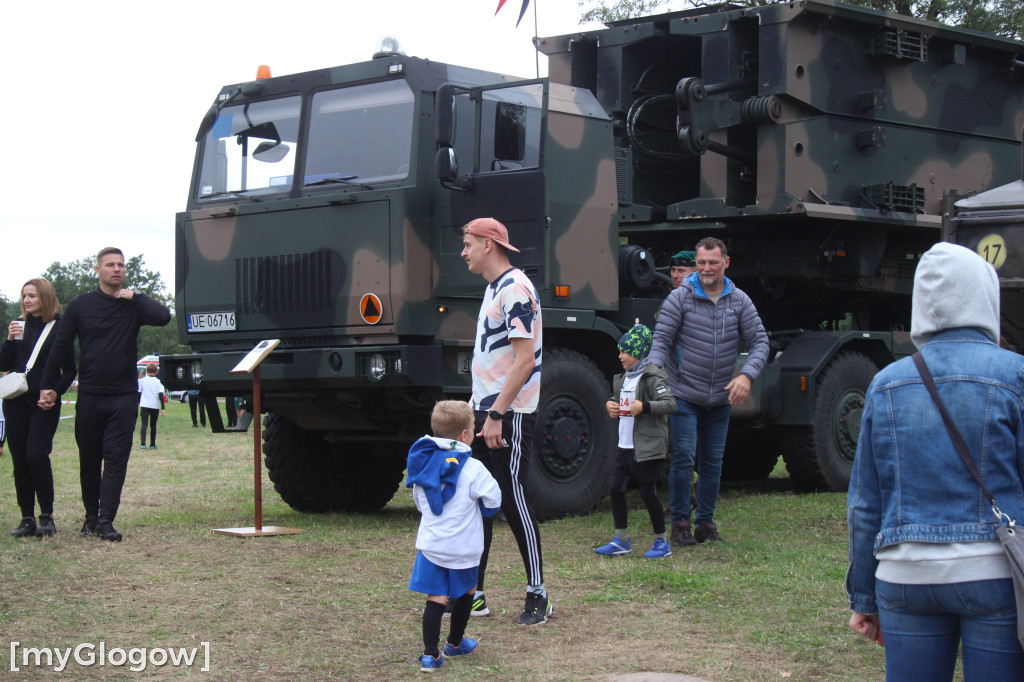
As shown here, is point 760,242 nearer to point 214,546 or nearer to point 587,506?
point 587,506

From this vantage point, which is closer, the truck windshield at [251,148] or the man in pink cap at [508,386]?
the man in pink cap at [508,386]

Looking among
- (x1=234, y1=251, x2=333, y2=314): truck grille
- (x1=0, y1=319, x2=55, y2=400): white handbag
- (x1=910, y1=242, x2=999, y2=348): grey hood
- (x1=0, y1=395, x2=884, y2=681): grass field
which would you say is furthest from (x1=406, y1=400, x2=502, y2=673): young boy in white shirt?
(x1=0, y1=319, x2=55, y2=400): white handbag

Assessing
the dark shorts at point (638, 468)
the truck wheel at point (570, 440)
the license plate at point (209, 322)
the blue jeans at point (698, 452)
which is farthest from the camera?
the license plate at point (209, 322)

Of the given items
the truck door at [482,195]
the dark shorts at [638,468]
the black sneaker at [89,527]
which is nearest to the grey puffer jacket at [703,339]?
the dark shorts at [638,468]

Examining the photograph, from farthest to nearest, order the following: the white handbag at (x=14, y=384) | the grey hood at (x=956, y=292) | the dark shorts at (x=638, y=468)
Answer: the white handbag at (x=14, y=384) < the dark shorts at (x=638, y=468) < the grey hood at (x=956, y=292)

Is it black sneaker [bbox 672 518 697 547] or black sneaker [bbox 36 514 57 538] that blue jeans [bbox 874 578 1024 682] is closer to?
black sneaker [bbox 672 518 697 547]

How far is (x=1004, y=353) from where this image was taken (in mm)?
2857

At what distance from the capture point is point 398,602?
235 inches

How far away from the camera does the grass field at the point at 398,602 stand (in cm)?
479

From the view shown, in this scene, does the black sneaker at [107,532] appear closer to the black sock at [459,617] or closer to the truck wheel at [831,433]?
the black sock at [459,617]

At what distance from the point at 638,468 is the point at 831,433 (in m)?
3.43

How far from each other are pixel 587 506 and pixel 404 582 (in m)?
2.61

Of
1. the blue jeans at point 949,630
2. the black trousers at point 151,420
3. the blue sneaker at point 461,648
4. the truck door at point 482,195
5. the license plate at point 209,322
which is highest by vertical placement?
the truck door at point 482,195
